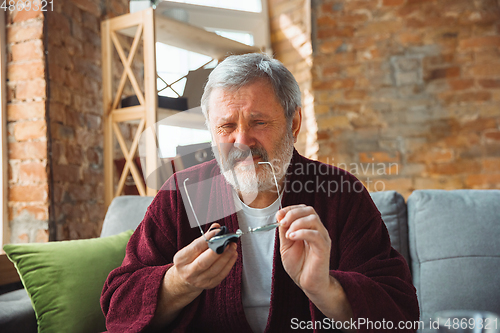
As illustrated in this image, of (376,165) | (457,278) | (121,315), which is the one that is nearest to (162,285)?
(121,315)

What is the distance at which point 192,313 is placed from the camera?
950 millimetres

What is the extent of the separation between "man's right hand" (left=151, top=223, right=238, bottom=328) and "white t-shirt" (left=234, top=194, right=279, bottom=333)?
19 cm

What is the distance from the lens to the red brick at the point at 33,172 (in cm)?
186

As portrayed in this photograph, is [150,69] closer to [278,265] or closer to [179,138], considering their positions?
[179,138]

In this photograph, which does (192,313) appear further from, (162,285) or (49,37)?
(49,37)

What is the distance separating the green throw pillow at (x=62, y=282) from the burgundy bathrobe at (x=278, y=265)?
271 millimetres

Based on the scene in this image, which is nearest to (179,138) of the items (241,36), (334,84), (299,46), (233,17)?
(334,84)

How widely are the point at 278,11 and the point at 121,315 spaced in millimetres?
2437

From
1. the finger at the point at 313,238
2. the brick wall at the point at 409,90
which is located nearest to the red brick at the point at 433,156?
the brick wall at the point at 409,90

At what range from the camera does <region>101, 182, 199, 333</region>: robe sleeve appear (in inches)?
34.4

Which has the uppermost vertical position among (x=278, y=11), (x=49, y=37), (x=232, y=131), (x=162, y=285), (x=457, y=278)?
(x=278, y=11)

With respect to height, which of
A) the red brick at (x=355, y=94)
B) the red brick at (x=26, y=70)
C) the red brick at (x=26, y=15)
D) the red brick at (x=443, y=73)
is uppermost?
the red brick at (x=26, y=15)

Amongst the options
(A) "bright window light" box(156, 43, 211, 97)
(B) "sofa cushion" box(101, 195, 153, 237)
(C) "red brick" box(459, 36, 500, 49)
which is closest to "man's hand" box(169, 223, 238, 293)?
(B) "sofa cushion" box(101, 195, 153, 237)

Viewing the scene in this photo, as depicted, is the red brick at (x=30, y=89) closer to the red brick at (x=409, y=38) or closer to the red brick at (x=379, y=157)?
the red brick at (x=379, y=157)
